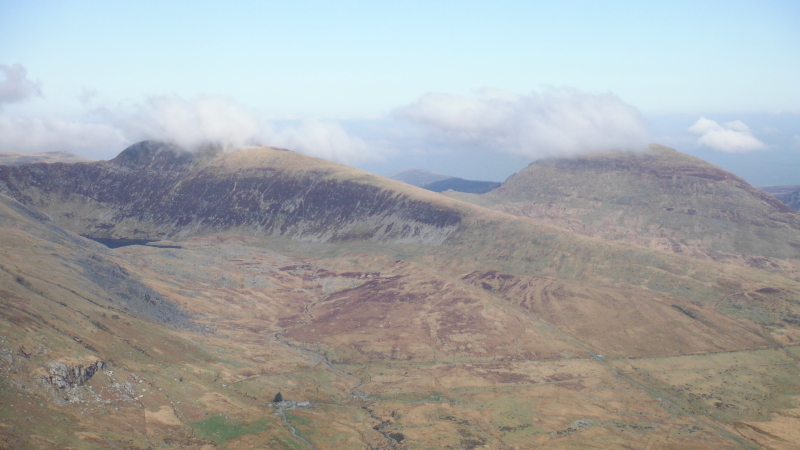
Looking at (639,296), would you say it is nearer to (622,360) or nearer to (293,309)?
(622,360)

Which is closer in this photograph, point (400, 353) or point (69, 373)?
point (69, 373)

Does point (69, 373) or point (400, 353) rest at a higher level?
point (69, 373)

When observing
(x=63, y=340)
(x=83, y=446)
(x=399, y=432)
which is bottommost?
(x=399, y=432)

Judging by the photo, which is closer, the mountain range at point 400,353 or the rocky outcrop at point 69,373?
the rocky outcrop at point 69,373

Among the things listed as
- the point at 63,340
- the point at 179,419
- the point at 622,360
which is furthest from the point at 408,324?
the point at 63,340

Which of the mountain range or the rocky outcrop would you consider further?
the mountain range

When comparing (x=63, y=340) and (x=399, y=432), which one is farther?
(x=399, y=432)

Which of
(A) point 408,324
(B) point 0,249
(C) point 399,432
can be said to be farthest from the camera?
(A) point 408,324

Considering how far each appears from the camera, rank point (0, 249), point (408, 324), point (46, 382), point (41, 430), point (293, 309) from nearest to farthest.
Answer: point (41, 430), point (46, 382), point (0, 249), point (408, 324), point (293, 309)
